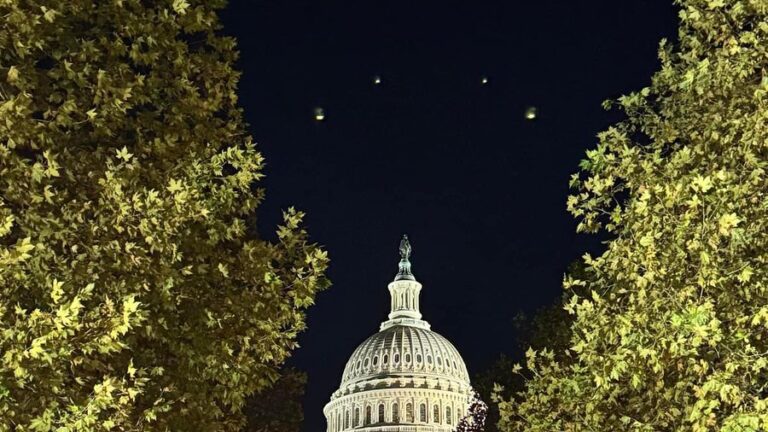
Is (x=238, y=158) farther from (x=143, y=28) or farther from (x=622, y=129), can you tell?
(x=622, y=129)

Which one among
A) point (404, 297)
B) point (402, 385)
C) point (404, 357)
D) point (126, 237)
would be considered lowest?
point (126, 237)

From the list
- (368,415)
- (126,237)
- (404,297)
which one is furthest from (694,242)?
(404,297)

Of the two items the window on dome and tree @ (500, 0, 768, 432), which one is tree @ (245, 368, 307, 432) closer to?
tree @ (500, 0, 768, 432)

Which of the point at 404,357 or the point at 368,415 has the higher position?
the point at 404,357

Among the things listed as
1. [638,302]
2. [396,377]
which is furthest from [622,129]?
[396,377]

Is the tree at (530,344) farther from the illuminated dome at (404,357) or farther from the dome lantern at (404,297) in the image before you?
the dome lantern at (404,297)

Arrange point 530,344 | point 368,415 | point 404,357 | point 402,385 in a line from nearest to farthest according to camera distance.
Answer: point 530,344 → point 402,385 → point 368,415 → point 404,357

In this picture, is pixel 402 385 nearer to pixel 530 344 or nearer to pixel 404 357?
pixel 404 357
